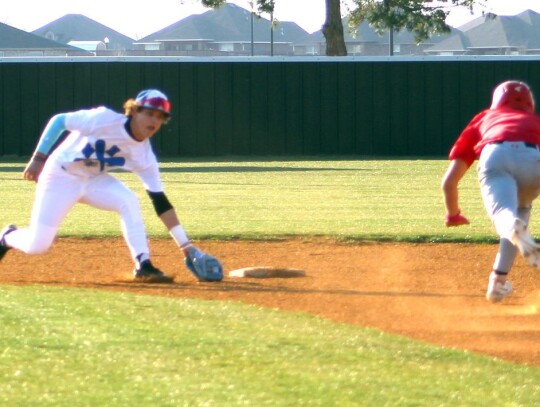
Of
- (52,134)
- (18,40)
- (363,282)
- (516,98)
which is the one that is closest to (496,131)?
(516,98)

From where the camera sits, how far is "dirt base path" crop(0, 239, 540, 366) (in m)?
6.93

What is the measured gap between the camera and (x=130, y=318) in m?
6.70

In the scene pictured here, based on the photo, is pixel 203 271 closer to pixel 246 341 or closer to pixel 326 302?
pixel 326 302

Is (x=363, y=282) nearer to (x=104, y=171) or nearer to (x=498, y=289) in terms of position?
(x=498, y=289)

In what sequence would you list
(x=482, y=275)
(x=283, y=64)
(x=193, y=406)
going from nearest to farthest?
(x=193, y=406)
(x=482, y=275)
(x=283, y=64)

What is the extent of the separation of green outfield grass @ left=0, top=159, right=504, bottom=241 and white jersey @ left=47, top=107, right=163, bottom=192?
349cm

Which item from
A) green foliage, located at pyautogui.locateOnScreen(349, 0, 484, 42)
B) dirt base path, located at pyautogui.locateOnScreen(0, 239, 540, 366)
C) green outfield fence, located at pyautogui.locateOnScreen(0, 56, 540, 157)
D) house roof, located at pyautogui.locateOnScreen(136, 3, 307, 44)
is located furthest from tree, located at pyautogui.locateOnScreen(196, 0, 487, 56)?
house roof, located at pyautogui.locateOnScreen(136, 3, 307, 44)

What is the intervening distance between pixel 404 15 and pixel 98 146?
3414cm

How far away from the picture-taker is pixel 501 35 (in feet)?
257

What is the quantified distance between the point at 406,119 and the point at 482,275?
18.9 meters

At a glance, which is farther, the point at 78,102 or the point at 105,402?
the point at 78,102

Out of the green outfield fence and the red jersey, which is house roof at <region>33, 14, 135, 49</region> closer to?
the green outfield fence

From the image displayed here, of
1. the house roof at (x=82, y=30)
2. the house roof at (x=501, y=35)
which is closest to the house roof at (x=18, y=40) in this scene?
the house roof at (x=501, y=35)

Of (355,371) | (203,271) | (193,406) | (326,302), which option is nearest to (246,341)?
(355,371)
